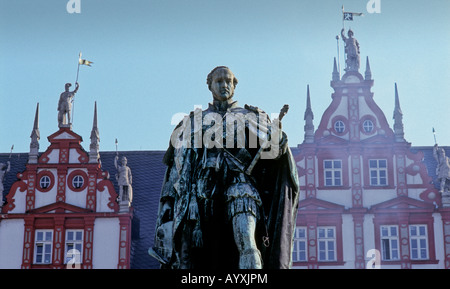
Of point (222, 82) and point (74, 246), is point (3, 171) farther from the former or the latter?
point (222, 82)

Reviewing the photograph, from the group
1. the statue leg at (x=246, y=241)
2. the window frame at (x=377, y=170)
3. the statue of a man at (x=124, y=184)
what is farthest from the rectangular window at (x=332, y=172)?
the statue leg at (x=246, y=241)

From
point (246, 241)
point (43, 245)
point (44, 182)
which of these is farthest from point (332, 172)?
point (246, 241)

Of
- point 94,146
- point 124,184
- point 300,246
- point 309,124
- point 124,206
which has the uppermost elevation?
point 309,124

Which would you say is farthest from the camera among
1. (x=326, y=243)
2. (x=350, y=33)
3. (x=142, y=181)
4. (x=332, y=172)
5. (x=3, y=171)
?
(x=350, y=33)

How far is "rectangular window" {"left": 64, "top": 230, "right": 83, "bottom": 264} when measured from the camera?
32.9 metres

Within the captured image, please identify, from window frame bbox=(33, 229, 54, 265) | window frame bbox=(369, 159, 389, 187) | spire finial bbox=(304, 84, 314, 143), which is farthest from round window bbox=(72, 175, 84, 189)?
window frame bbox=(369, 159, 389, 187)

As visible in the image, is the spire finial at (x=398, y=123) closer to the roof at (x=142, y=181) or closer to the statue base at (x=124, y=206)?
the roof at (x=142, y=181)

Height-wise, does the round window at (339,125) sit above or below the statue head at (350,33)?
below

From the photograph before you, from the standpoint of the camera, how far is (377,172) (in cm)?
3484

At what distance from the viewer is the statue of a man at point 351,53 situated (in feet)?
118

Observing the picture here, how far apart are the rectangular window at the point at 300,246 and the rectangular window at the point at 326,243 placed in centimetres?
49

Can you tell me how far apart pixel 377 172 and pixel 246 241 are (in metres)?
26.3

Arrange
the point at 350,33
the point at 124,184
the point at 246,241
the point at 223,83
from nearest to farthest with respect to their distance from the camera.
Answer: the point at 246,241 < the point at 223,83 < the point at 124,184 < the point at 350,33
